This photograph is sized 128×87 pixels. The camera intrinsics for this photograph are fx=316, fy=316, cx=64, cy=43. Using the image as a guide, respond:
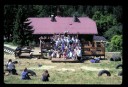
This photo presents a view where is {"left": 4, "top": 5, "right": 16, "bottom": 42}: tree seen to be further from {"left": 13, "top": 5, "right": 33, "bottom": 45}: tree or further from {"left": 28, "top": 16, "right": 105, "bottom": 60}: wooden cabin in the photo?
{"left": 13, "top": 5, "right": 33, "bottom": 45}: tree

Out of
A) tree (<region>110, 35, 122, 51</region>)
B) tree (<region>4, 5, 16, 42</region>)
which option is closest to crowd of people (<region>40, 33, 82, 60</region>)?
tree (<region>110, 35, 122, 51</region>)

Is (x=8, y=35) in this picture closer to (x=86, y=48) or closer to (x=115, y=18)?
(x=115, y=18)

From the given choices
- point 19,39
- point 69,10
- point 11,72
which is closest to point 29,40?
point 19,39

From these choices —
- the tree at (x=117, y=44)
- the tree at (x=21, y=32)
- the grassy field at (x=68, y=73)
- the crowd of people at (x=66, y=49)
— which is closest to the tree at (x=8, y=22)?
the tree at (x=21, y=32)

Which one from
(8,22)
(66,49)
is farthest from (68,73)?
(8,22)

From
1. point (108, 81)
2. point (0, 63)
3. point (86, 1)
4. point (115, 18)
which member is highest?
point (115, 18)

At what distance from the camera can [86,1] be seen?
5582 mm

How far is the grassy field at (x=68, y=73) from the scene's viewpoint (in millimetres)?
15219

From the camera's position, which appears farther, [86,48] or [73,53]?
[86,48]

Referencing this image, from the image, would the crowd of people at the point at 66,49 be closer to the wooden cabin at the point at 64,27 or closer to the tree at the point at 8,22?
the wooden cabin at the point at 64,27

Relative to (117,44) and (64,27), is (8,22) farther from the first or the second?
(117,44)

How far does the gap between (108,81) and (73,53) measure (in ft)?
27.3

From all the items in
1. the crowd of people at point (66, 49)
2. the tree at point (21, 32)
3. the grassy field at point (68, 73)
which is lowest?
the grassy field at point (68, 73)

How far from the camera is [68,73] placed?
17.9 meters
